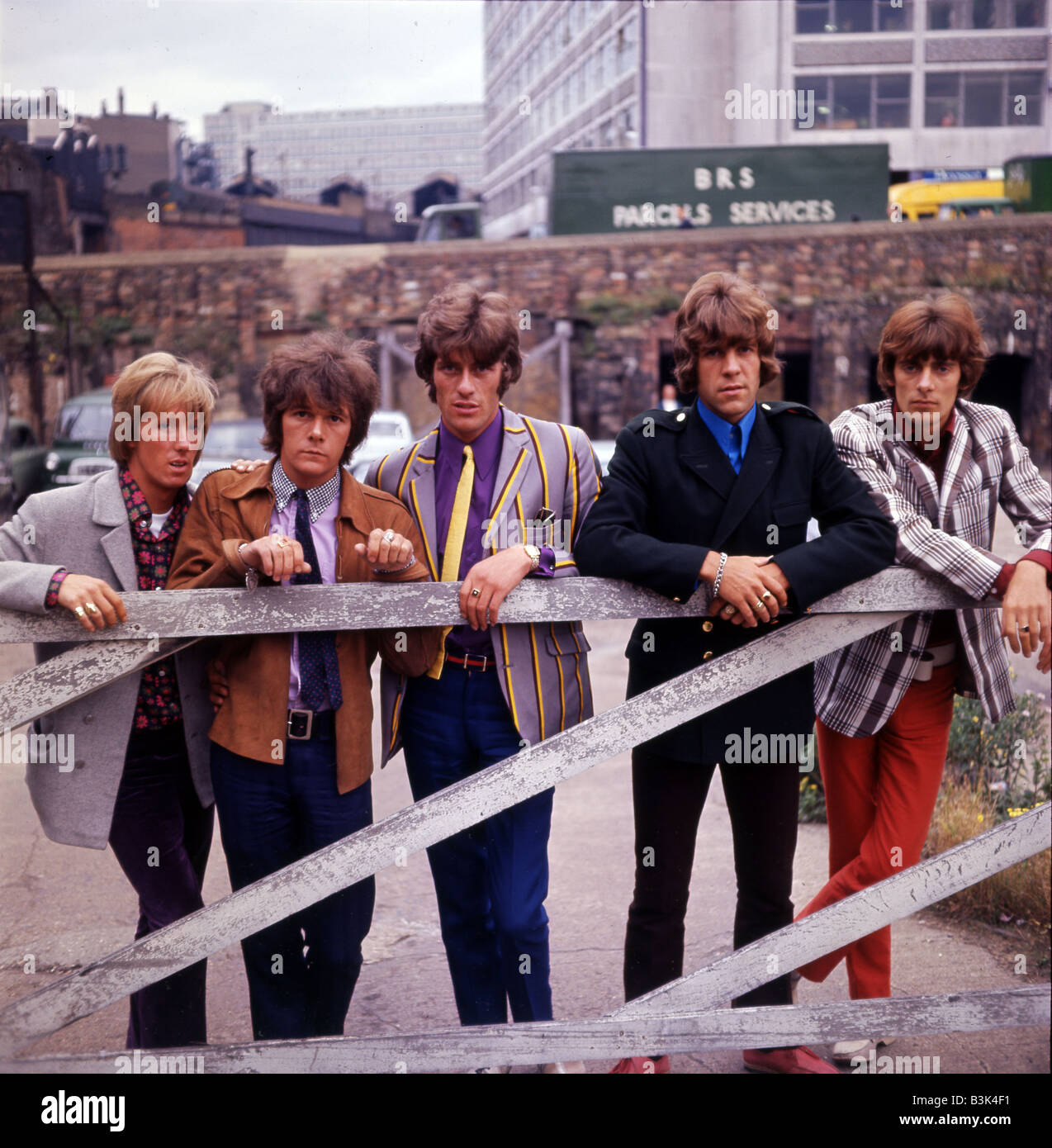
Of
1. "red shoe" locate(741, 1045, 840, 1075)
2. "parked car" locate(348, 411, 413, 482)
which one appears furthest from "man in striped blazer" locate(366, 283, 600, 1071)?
"parked car" locate(348, 411, 413, 482)

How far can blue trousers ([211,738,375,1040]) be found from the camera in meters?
2.62

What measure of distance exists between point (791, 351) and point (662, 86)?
18565 mm

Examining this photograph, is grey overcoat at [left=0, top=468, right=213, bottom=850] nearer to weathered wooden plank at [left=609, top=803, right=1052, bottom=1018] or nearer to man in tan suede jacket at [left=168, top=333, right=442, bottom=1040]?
man in tan suede jacket at [left=168, top=333, right=442, bottom=1040]

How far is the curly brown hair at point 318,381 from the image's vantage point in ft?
8.45

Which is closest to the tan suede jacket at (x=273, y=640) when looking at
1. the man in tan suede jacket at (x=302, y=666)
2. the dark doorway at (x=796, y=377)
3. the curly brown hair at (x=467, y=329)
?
the man in tan suede jacket at (x=302, y=666)

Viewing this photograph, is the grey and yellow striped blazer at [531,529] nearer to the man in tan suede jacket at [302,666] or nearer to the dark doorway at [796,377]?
the man in tan suede jacket at [302,666]

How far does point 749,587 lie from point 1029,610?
597 mm

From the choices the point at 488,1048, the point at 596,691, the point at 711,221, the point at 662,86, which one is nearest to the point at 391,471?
the point at 488,1048

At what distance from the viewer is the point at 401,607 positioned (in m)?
2.40

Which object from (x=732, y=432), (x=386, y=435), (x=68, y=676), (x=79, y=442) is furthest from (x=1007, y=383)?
(x=68, y=676)

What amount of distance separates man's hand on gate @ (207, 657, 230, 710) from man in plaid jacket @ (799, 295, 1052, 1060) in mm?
1500

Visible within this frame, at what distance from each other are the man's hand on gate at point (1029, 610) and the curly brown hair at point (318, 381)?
4.77ft

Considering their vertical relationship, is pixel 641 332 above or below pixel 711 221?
below
